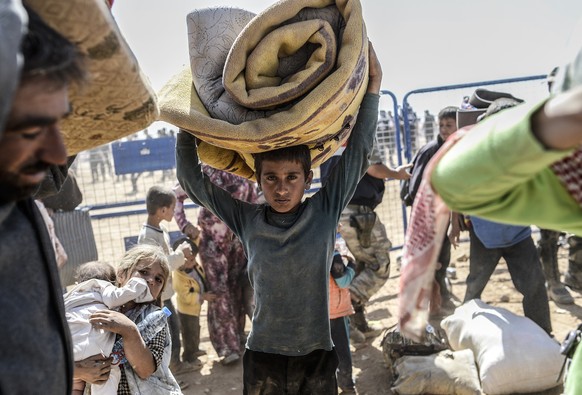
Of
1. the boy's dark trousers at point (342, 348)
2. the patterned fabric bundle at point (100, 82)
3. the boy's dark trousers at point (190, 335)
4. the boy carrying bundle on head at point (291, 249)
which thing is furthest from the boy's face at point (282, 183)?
the boy's dark trousers at point (190, 335)

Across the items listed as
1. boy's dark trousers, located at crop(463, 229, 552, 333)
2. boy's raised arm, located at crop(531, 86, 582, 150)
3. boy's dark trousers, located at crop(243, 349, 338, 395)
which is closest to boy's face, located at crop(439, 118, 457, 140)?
boy's dark trousers, located at crop(463, 229, 552, 333)

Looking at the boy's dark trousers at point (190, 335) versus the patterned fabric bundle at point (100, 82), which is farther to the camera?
the boy's dark trousers at point (190, 335)

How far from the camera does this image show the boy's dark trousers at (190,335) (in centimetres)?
548

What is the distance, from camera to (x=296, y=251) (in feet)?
8.55

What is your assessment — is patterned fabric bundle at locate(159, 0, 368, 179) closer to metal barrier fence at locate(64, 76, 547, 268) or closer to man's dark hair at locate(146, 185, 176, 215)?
man's dark hair at locate(146, 185, 176, 215)

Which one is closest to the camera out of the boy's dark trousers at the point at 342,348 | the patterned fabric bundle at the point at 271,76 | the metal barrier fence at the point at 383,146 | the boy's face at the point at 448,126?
the patterned fabric bundle at the point at 271,76

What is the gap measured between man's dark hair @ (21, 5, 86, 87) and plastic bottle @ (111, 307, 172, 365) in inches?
64.5

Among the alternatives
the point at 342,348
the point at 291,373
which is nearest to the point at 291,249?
the point at 291,373

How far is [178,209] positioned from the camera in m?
5.45

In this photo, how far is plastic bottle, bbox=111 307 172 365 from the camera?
8.43 ft

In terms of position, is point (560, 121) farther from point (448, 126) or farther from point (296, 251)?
point (448, 126)

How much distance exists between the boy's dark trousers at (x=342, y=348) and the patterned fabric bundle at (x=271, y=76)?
7.50ft

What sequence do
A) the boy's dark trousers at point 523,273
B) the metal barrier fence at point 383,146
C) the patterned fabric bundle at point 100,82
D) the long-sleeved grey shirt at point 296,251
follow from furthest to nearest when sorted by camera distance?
the metal barrier fence at point 383,146 → the boy's dark trousers at point 523,273 → the long-sleeved grey shirt at point 296,251 → the patterned fabric bundle at point 100,82

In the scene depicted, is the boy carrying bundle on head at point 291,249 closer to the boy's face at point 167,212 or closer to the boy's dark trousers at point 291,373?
the boy's dark trousers at point 291,373
